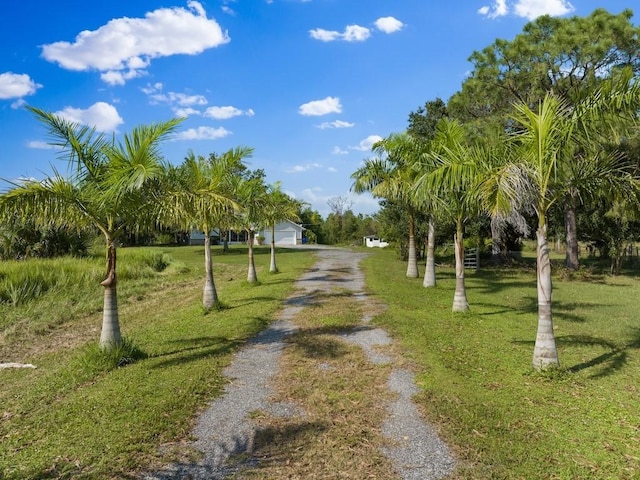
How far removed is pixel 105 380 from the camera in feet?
22.9

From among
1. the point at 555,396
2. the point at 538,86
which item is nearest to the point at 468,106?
the point at 538,86

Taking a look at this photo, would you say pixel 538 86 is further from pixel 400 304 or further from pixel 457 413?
pixel 457 413

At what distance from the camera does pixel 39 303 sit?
14844 millimetres

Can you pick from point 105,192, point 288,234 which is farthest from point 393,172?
point 288,234

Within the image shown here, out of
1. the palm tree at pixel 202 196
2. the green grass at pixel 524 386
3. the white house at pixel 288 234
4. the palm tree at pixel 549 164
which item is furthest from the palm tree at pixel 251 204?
the white house at pixel 288 234

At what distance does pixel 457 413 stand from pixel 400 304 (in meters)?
7.76

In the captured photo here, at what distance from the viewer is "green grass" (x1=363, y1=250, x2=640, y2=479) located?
465 cm

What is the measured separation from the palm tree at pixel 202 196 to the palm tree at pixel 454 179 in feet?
13.0

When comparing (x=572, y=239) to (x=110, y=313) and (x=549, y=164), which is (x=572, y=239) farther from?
(x=110, y=313)

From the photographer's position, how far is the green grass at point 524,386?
4.65 metres

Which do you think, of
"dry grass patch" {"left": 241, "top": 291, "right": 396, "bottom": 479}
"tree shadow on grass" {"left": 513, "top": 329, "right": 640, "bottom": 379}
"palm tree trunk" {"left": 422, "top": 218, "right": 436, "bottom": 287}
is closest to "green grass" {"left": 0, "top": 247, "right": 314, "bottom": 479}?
"dry grass patch" {"left": 241, "top": 291, "right": 396, "bottom": 479}

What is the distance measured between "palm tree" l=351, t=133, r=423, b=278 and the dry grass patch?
8722 millimetres

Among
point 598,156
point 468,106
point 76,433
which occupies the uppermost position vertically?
point 468,106

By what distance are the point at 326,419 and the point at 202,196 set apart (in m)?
5.13
